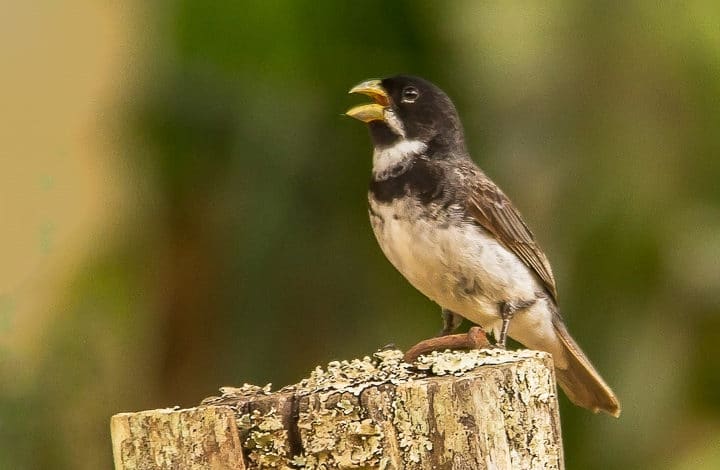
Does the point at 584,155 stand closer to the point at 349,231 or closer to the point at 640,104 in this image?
the point at 640,104

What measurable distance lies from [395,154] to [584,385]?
1151mm

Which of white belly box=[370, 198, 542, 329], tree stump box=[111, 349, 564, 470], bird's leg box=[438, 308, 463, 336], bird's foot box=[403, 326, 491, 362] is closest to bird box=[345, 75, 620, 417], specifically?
white belly box=[370, 198, 542, 329]

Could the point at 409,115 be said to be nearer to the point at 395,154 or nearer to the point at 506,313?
the point at 395,154

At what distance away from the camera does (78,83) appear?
7.80 meters

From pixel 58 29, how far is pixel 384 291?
2605 mm

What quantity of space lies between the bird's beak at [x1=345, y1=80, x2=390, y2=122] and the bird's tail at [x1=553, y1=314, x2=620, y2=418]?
1147mm

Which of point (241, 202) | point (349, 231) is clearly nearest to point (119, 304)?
point (241, 202)

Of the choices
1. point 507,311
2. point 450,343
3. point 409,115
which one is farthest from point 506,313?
point 450,343

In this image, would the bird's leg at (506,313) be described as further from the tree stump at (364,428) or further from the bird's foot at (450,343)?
the tree stump at (364,428)

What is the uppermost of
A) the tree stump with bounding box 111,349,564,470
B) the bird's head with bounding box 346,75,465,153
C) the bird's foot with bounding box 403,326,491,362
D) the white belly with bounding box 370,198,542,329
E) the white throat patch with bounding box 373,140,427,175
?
the bird's head with bounding box 346,75,465,153

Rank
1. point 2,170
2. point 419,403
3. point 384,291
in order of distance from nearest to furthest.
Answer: point 419,403 < point 384,291 < point 2,170

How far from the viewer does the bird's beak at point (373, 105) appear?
196 inches

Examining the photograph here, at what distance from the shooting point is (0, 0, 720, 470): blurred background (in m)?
6.15

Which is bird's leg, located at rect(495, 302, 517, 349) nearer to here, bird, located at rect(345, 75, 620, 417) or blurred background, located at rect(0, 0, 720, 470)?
bird, located at rect(345, 75, 620, 417)
